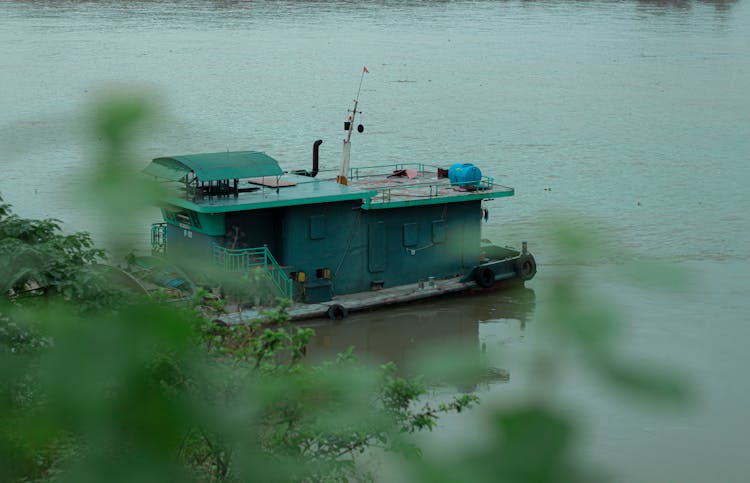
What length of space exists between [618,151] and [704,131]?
20.3ft

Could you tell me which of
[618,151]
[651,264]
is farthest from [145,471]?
[618,151]

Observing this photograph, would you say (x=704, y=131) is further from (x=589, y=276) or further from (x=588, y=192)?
(x=589, y=276)

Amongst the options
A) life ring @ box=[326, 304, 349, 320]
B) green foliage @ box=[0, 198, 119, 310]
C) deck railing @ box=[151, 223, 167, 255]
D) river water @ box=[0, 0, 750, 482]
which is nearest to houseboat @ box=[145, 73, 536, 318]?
life ring @ box=[326, 304, 349, 320]

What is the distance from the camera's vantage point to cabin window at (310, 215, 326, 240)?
66.1ft

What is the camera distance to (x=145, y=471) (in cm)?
141

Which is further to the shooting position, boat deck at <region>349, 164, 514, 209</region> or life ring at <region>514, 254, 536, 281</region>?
life ring at <region>514, 254, 536, 281</region>

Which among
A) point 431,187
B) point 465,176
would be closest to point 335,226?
point 431,187

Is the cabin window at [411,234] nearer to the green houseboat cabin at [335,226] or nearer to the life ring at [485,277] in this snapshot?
the green houseboat cabin at [335,226]

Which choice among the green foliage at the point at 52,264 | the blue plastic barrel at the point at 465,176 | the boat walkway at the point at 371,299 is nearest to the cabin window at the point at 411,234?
the boat walkway at the point at 371,299

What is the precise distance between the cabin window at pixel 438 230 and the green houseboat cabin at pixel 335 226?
24mm

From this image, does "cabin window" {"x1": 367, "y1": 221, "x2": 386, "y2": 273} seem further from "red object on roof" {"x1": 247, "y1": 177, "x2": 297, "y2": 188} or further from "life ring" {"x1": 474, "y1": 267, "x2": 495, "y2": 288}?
"life ring" {"x1": 474, "y1": 267, "x2": 495, "y2": 288}

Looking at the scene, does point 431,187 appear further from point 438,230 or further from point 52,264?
point 52,264

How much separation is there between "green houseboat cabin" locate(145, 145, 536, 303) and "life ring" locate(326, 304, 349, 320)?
0.38 metres

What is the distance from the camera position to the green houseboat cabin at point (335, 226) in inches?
757
